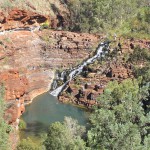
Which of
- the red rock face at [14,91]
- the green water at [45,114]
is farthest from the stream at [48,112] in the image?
the red rock face at [14,91]

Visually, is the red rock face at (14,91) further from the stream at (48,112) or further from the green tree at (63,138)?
the green tree at (63,138)

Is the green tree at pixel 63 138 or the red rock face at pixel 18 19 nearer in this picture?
the green tree at pixel 63 138

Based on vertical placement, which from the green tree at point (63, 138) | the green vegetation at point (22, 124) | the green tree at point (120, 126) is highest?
the green tree at point (120, 126)

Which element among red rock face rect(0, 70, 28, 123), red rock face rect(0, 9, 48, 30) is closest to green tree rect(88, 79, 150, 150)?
red rock face rect(0, 70, 28, 123)

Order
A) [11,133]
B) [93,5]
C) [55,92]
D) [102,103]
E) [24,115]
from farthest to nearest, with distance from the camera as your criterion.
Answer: [93,5] → [55,92] → [24,115] → [11,133] → [102,103]

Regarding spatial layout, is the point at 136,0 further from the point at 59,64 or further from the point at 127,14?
the point at 59,64

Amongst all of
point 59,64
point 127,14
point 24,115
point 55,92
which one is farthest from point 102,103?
point 127,14

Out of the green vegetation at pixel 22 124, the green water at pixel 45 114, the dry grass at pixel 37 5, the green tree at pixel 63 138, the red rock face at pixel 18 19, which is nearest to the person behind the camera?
the green tree at pixel 63 138
